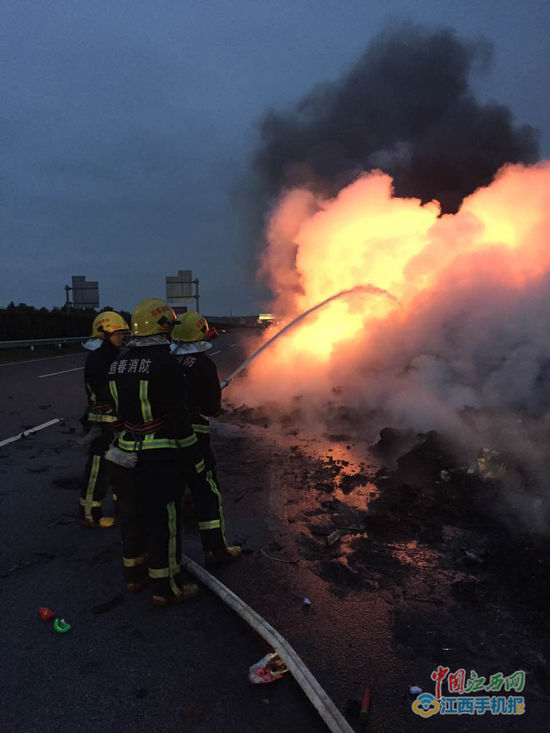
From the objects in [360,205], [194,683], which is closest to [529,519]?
[194,683]

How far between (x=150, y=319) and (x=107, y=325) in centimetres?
169

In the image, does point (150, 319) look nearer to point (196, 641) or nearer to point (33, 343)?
point (196, 641)

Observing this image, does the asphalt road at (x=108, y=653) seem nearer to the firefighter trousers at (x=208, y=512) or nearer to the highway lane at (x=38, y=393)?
the firefighter trousers at (x=208, y=512)

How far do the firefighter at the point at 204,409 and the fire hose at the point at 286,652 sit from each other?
1.02 ft

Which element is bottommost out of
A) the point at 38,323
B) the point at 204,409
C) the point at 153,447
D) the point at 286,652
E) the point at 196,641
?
the point at 196,641

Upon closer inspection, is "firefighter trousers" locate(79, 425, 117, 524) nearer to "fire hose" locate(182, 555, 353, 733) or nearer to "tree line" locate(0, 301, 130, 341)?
"fire hose" locate(182, 555, 353, 733)

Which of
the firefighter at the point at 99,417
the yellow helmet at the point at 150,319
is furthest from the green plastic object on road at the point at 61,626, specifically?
the yellow helmet at the point at 150,319

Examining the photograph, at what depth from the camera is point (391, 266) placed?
11664 millimetres

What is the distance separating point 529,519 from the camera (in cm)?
469

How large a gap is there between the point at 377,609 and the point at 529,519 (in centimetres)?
220

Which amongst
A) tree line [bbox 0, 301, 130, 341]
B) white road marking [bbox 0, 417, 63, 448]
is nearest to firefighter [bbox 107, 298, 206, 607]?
white road marking [bbox 0, 417, 63, 448]

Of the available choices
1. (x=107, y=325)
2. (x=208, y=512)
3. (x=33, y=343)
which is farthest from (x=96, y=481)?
(x=33, y=343)

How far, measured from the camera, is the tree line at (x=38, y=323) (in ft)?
79.2

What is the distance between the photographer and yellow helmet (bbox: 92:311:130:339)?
503 cm
